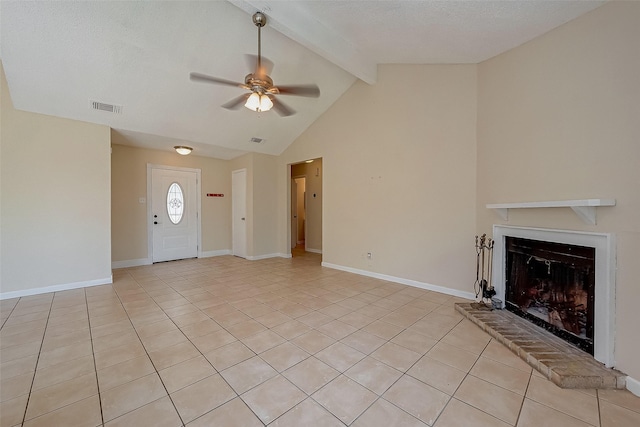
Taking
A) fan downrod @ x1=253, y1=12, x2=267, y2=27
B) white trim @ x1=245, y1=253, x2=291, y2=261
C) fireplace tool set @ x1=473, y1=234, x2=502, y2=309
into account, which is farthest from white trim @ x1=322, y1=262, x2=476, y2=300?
fan downrod @ x1=253, y1=12, x2=267, y2=27

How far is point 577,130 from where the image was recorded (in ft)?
7.14

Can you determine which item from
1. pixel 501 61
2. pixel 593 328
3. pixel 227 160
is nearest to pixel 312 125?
pixel 227 160

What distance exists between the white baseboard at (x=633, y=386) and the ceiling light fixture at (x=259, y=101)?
3.66m

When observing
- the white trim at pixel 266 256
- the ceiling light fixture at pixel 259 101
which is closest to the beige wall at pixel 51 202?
the white trim at pixel 266 256

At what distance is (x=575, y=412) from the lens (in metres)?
1.50

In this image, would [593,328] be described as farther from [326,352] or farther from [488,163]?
[326,352]

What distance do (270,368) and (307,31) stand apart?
11.0 ft

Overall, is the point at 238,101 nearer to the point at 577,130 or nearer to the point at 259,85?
the point at 259,85

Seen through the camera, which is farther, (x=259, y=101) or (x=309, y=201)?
(x=309, y=201)

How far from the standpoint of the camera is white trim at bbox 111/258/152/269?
5.20 metres

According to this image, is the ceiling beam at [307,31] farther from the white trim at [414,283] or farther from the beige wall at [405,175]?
the white trim at [414,283]

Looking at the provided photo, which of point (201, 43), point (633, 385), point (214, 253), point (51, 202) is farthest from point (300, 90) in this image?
point (214, 253)

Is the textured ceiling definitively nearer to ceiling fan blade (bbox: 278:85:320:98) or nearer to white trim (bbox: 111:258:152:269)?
ceiling fan blade (bbox: 278:85:320:98)

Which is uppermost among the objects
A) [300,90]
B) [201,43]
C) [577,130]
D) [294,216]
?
[201,43]
